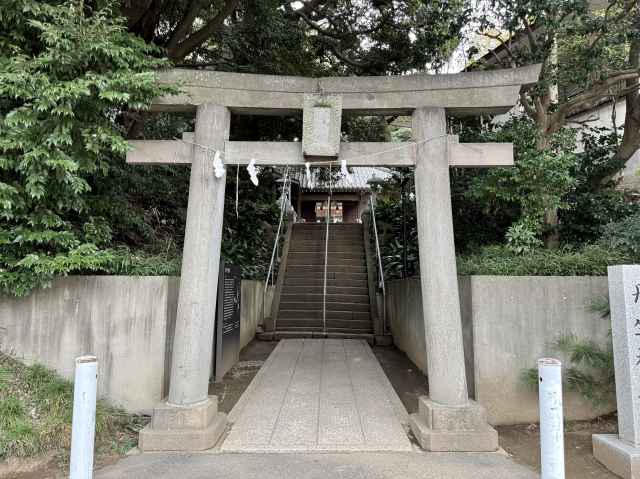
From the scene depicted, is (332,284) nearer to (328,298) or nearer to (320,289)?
(320,289)

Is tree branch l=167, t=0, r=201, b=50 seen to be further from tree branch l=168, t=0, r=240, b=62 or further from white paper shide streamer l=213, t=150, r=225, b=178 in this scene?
white paper shide streamer l=213, t=150, r=225, b=178

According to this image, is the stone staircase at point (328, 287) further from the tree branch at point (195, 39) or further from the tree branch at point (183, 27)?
the tree branch at point (183, 27)

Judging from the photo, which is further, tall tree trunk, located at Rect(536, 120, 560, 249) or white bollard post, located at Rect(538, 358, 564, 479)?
tall tree trunk, located at Rect(536, 120, 560, 249)

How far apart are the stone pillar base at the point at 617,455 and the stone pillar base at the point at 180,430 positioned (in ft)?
12.0

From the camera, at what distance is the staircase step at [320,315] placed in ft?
32.1

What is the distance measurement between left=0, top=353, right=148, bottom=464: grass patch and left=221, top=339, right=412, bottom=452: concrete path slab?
46.2 inches

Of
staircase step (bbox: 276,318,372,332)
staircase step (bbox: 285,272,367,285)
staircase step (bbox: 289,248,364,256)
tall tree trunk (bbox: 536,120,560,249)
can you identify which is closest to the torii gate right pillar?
tall tree trunk (bbox: 536,120,560,249)

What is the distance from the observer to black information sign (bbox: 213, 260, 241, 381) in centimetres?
585

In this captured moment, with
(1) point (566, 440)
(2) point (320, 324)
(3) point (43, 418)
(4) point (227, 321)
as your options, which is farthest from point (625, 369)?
(2) point (320, 324)

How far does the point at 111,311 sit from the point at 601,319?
5.61 m

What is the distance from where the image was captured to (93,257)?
4277 millimetres

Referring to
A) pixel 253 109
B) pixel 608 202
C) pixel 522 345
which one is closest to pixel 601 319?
pixel 522 345

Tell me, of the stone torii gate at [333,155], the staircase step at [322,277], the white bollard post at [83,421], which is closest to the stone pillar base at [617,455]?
the stone torii gate at [333,155]

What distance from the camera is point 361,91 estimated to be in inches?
177
